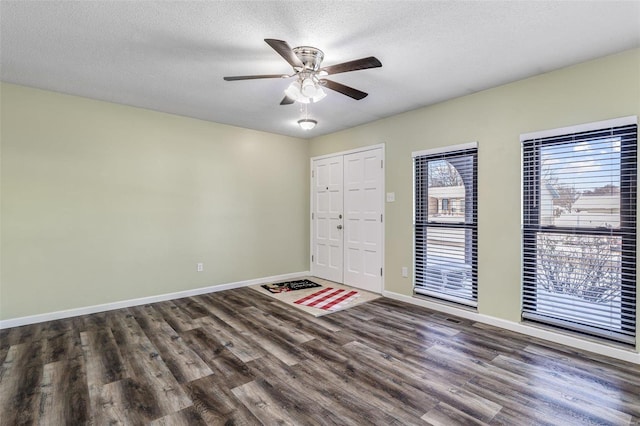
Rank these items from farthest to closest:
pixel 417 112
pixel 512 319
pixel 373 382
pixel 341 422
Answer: pixel 417 112 < pixel 512 319 < pixel 373 382 < pixel 341 422

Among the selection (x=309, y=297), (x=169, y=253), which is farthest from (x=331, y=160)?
(x=169, y=253)

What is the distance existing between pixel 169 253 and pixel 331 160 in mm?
2979

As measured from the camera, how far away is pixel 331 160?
5.39 meters

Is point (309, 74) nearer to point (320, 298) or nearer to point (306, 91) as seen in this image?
point (306, 91)

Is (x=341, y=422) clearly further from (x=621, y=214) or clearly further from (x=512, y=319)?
(x=621, y=214)

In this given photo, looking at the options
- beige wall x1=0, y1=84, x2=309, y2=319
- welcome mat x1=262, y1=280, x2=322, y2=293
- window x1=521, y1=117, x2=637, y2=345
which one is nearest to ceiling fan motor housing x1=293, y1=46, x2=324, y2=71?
window x1=521, y1=117, x2=637, y2=345

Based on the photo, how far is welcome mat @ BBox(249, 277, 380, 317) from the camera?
3910 mm

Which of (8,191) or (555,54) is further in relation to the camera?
(8,191)

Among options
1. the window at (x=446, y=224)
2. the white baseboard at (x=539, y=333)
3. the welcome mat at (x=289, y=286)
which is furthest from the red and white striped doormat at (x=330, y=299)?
the window at (x=446, y=224)

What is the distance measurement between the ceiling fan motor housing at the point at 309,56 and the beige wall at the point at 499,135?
200cm

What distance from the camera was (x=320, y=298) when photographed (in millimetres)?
4348

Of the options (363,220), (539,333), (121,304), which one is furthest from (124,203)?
(539,333)

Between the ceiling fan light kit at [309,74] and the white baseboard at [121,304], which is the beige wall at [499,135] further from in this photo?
the white baseboard at [121,304]

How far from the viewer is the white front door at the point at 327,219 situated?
5258mm
